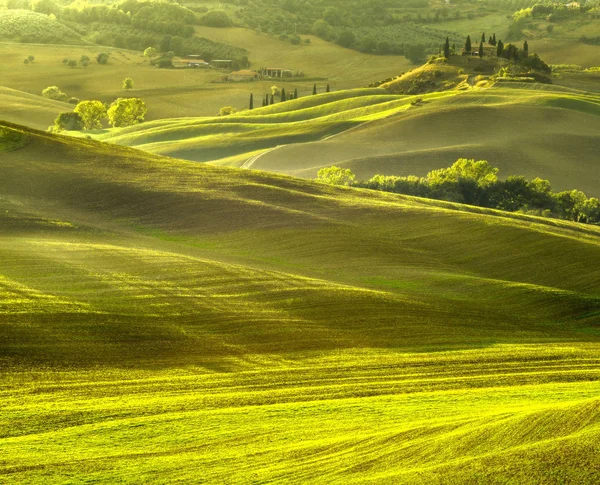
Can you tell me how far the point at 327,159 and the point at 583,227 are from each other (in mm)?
58145

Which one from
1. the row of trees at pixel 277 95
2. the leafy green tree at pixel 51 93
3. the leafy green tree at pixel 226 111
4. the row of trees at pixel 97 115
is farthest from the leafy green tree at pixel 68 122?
the row of trees at pixel 277 95

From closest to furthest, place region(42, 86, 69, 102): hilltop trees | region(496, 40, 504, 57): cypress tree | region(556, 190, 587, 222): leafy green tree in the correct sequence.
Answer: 1. region(556, 190, 587, 222): leafy green tree
2. region(496, 40, 504, 57): cypress tree
3. region(42, 86, 69, 102): hilltop trees

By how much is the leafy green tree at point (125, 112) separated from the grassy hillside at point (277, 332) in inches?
4058

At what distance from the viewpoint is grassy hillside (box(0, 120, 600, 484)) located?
1833 cm

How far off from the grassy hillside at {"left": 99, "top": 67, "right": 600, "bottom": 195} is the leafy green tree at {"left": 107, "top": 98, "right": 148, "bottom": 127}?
727 cm

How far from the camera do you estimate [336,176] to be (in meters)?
89.1

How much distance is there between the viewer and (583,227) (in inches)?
2202

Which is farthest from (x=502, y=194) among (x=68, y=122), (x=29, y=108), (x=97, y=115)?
(x=29, y=108)

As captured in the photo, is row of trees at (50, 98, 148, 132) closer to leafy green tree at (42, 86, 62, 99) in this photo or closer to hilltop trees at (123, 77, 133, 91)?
leafy green tree at (42, 86, 62, 99)

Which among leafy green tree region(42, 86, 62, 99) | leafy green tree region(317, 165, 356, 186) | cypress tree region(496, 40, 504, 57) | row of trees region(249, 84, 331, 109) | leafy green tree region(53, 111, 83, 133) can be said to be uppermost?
cypress tree region(496, 40, 504, 57)

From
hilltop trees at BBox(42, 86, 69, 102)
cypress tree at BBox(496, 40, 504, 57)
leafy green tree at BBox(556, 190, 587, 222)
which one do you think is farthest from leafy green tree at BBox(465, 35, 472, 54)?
leafy green tree at BBox(556, 190, 587, 222)

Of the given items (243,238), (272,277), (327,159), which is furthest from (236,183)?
(327,159)

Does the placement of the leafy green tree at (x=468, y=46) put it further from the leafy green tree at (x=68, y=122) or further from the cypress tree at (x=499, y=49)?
the leafy green tree at (x=68, y=122)

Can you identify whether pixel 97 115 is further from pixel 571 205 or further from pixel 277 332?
pixel 277 332
